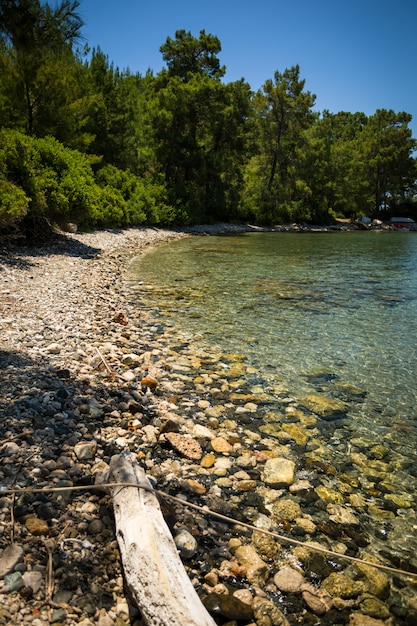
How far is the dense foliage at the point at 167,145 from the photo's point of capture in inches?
532

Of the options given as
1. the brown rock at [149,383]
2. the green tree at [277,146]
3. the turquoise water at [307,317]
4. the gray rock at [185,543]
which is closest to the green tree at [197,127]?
the green tree at [277,146]

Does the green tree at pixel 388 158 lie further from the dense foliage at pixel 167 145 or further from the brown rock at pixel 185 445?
the brown rock at pixel 185 445

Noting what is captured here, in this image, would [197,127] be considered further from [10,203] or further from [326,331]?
[326,331]

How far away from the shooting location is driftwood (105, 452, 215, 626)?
6.25 feet

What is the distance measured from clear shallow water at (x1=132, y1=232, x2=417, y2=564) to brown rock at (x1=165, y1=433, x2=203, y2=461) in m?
1.36

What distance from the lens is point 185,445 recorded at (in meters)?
4.01

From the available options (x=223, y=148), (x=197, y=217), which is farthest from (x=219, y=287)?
(x=223, y=148)

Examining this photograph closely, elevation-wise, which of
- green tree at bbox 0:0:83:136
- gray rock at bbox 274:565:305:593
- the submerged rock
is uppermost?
green tree at bbox 0:0:83:136

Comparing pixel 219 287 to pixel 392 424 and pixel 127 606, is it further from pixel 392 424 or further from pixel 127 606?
pixel 127 606

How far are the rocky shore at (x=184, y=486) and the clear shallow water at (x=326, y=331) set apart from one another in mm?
261

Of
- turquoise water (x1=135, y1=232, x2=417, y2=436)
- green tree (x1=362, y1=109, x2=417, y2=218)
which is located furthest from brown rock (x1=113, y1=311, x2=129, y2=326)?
green tree (x1=362, y1=109, x2=417, y2=218)

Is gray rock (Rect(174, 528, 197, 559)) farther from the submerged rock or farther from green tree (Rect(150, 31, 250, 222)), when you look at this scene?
green tree (Rect(150, 31, 250, 222))

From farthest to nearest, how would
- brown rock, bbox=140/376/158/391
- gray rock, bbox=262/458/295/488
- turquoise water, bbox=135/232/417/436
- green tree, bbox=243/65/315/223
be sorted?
green tree, bbox=243/65/315/223
turquoise water, bbox=135/232/417/436
brown rock, bbox=140/376/158/391
gray rock, bbox=262/458/295/488

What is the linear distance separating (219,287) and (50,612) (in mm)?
11003
